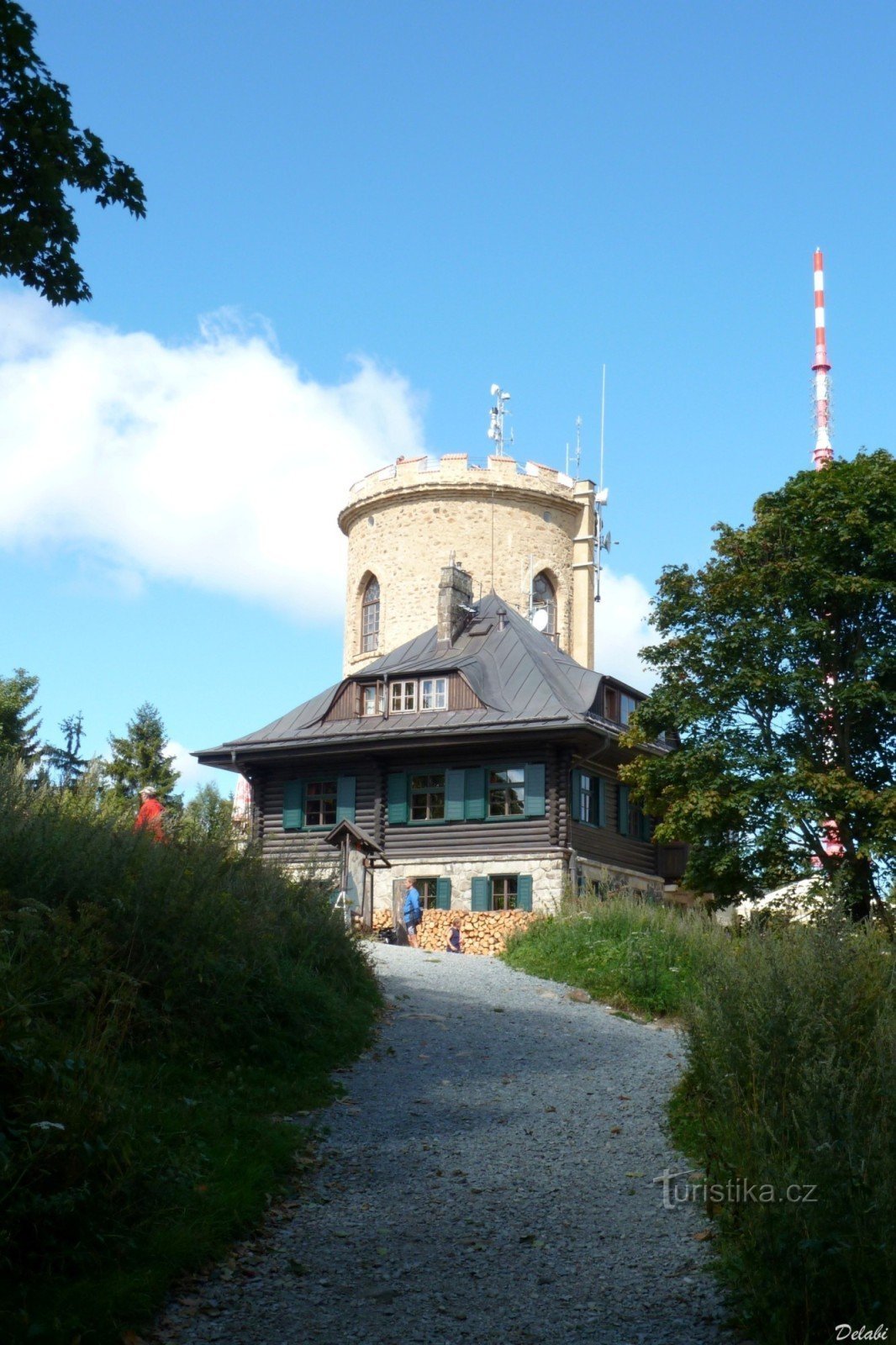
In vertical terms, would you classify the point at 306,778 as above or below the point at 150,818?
above

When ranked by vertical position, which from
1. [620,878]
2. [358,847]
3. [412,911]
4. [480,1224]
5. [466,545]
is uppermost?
[466,545]

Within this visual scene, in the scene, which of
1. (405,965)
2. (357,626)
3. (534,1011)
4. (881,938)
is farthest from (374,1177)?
(357,626)

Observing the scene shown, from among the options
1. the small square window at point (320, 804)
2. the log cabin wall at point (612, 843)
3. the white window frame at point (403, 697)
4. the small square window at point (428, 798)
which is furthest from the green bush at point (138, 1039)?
the small square window at point (320, 804)

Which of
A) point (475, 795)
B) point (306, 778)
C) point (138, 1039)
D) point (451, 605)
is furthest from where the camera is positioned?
Answer: point (451, 605)

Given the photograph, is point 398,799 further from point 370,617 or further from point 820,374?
point 820,374

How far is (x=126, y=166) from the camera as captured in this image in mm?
10906

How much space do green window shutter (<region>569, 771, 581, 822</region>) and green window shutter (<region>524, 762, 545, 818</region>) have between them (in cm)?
65

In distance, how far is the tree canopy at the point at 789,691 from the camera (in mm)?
23562

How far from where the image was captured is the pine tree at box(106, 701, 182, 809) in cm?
4847

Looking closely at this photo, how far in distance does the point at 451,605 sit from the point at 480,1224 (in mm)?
27504

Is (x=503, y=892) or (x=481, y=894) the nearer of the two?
(x=481, y=894)

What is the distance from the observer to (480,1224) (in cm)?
817

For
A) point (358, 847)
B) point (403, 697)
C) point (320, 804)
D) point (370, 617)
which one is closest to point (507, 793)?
point (403, 697)

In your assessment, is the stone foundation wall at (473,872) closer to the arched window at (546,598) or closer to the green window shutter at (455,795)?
the green window shutter at (455,795)
